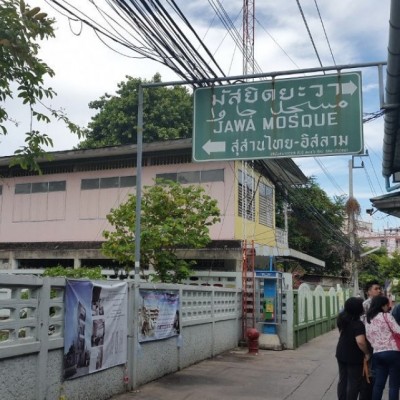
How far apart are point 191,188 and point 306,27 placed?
22.8 ft

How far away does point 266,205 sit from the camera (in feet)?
68.4

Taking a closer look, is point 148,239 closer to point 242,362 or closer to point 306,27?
point 242,362

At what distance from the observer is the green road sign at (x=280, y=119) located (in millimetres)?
7402

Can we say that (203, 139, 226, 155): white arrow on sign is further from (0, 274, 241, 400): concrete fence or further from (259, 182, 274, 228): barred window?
(259, 182, 274, 228): barred window

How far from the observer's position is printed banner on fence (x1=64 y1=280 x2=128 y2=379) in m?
6.70

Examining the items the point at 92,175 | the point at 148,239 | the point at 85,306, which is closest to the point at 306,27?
the point at 85,306

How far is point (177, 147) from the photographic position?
1750 cm

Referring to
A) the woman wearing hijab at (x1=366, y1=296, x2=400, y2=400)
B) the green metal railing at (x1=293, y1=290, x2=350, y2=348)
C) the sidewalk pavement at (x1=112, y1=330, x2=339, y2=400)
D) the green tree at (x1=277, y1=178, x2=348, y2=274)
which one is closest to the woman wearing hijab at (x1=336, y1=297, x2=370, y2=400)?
the woman wearing hijab at (x1=366, y1=296, x2=400, y2=400)

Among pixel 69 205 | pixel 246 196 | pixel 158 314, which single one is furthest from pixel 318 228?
pixel 158 314

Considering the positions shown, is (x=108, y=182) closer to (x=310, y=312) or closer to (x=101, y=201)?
(x=101, y=201)

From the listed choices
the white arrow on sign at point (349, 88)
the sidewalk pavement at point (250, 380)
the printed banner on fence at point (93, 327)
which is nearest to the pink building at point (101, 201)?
the sidewalk pavement at point (250, 380)

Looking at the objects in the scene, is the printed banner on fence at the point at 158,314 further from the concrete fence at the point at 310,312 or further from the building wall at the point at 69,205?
the building wall at the point at 69,205

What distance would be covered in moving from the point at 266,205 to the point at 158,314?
40.1 ft

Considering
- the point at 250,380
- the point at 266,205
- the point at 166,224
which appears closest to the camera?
the point at 250,380
